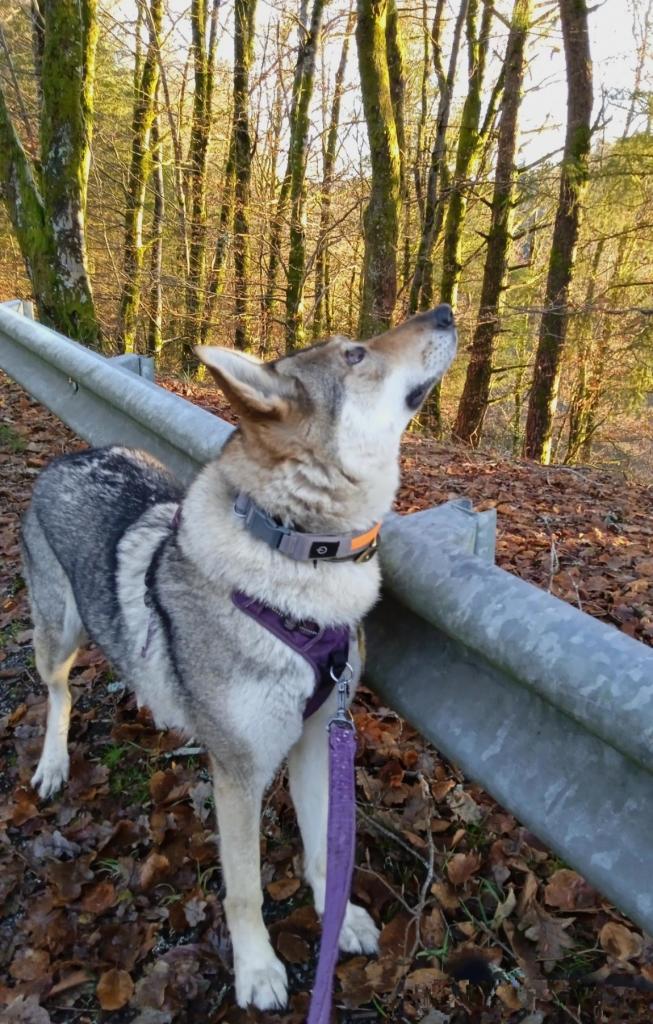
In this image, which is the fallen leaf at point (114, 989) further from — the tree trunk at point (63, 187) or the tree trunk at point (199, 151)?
the tree trunk at point (199, 151)

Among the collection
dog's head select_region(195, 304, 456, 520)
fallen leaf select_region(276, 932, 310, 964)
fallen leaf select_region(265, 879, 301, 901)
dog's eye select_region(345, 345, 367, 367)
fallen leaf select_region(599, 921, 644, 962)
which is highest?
dog's eye select_region(345, 345, 367, 367)

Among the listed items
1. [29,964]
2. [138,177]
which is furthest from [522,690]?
[138,177]

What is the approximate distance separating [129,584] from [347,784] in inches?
53.7

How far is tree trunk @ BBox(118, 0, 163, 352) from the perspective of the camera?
1633 centimetres

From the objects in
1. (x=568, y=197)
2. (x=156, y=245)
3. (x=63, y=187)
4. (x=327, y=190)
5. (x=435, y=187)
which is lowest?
(x=63, y=187)

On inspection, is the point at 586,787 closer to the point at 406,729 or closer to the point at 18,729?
the point at 406,729

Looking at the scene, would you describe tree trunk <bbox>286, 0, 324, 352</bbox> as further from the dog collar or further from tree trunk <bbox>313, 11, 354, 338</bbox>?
the dog collar

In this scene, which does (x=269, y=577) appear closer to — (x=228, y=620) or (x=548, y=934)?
(x=228, y=620)

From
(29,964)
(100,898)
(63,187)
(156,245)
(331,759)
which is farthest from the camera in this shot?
(156,245)

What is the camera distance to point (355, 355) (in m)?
2.59

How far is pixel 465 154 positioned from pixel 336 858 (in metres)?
17.1

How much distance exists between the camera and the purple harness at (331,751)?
1.61 meters

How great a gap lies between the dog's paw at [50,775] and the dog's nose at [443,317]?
256 cm

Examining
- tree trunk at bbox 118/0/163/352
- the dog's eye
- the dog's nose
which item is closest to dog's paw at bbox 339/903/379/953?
the dog's eye
